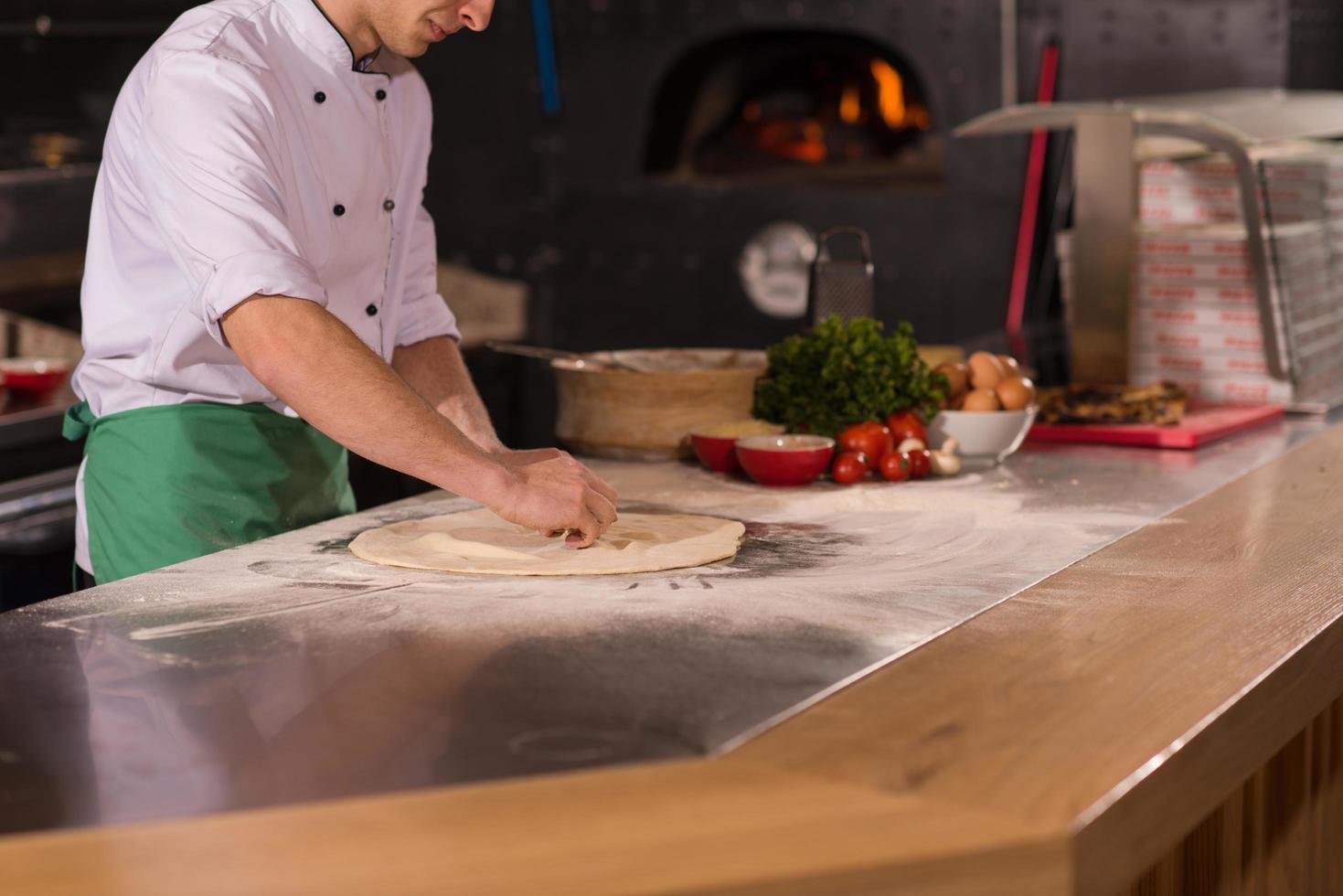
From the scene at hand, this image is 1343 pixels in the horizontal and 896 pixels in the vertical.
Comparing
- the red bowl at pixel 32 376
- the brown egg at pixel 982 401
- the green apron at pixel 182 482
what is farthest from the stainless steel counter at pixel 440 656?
the red bowl at pixel 32 376

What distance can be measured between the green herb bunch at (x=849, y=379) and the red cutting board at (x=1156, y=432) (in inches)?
12.2

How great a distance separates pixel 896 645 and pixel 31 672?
733 mm

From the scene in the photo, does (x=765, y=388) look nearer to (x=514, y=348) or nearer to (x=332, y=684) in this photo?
(x=514, y=348)

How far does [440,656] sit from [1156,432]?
4.92ft

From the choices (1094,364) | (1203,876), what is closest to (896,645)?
(1203,876)

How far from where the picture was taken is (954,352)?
2639 millimetres

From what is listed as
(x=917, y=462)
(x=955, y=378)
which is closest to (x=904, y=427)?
(x=917, y=462)

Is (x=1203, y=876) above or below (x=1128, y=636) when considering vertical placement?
below

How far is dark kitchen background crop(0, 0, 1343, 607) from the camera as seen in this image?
16.7 ft

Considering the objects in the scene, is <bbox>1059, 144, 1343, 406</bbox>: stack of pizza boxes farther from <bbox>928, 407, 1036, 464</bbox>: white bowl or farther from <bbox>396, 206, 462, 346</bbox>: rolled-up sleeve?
<bbox>396, 206, 462, 346</bbox>: rolled-up sleeve

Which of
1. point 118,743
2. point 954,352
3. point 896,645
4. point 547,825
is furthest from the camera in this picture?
point 954,352

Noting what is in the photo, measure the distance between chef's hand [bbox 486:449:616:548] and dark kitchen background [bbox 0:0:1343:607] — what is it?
3184mm

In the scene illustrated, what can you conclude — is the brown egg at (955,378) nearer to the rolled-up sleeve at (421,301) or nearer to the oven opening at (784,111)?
the rolled-up sleeve at (421,301)

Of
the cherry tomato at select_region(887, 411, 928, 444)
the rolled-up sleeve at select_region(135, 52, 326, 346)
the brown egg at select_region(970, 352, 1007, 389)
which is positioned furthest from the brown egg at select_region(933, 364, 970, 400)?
the rolled-up sleeve at select_region(135, 52, 326, 346)
